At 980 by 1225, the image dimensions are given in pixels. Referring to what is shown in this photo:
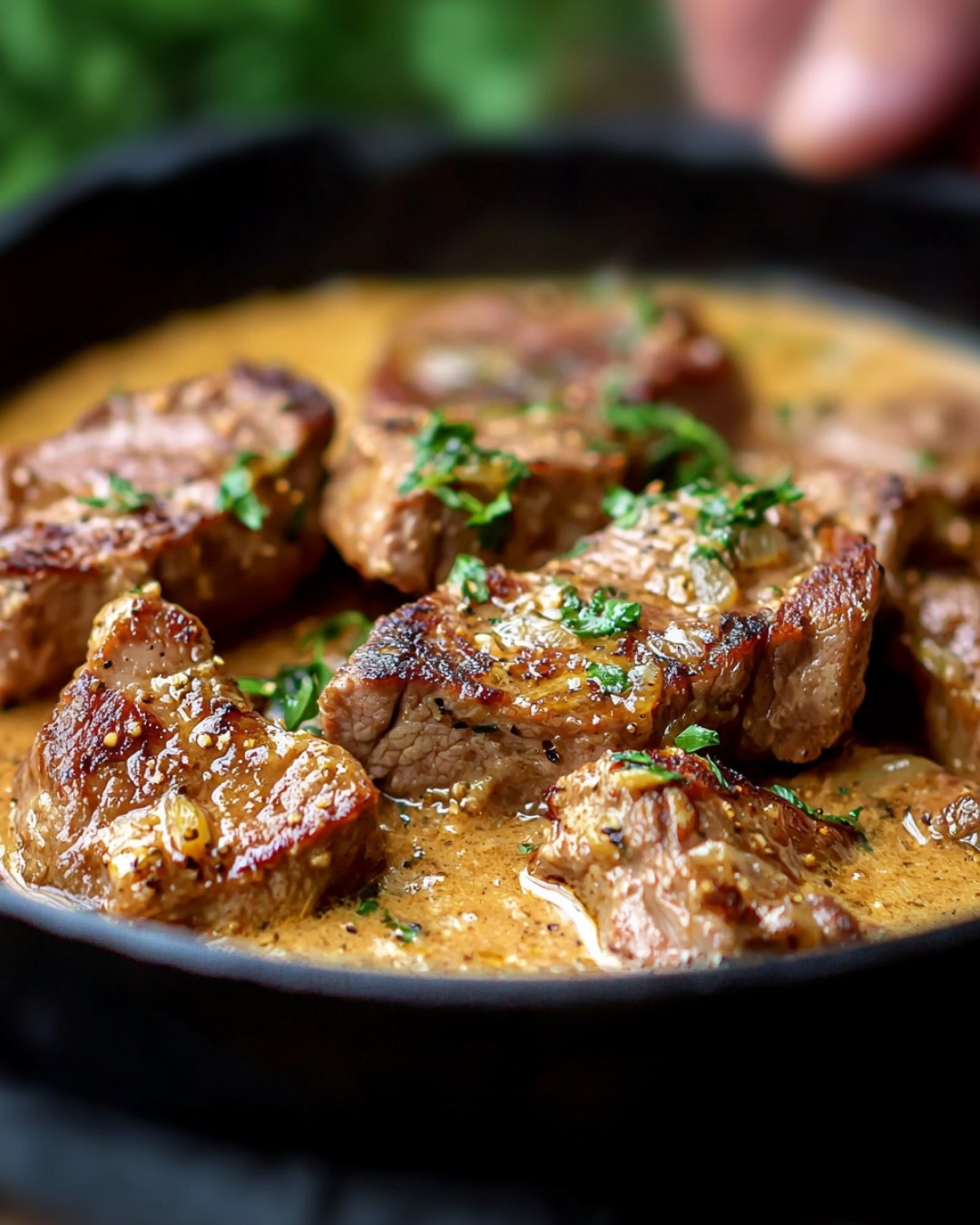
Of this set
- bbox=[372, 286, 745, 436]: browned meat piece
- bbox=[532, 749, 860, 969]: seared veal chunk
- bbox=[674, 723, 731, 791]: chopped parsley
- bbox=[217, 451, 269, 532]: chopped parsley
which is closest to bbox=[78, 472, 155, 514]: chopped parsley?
bbox=[217, 451, 269, 532]: chopped parsley

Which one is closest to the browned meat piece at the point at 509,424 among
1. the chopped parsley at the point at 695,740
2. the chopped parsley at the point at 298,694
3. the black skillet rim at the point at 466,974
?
the chopped parsley at the point at 298,694

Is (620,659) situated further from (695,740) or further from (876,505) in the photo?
(876,505)

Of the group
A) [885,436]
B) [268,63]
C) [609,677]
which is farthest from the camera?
[268,63]

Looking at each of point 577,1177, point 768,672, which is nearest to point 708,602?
point 768,672

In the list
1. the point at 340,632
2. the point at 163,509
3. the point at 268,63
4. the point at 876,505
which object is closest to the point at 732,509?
the point at 876,505

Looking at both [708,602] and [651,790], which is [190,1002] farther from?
[708,602]

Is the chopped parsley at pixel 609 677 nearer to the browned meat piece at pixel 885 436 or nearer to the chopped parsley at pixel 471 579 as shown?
the chopped parsley at pixel 471 579
